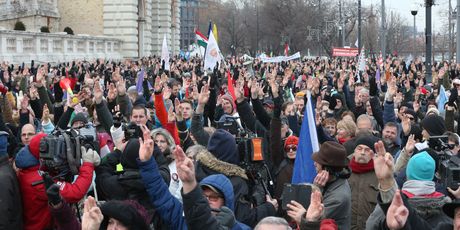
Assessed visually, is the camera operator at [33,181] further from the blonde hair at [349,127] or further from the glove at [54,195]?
the blonde hair at [349,127]

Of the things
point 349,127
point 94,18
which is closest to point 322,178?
point 349,127

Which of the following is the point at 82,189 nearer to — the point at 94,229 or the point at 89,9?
the point at 94,229

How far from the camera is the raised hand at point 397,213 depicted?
4328 millimetres

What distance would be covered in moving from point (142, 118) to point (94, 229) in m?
4.34

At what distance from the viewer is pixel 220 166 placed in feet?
20.1

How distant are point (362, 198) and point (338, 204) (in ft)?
2.85

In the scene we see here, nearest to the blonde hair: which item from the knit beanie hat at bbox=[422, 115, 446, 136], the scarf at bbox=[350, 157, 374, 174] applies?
the knit beanie hat at bbox=[422, 115, 446, 136]

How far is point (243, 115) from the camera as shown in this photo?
888 cm

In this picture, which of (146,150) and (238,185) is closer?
(146,150)

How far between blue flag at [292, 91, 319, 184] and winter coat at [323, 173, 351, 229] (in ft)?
1.41

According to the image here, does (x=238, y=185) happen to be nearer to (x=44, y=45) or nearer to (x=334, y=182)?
(x=334, y=182)

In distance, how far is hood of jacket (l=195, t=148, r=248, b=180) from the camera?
6.09 m

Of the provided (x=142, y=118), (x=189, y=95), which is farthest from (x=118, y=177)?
(x=189, y=95)

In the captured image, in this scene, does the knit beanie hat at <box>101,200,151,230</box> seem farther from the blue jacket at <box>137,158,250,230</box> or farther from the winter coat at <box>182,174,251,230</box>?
the blue jacket at <box>137,158,250,230</box>
